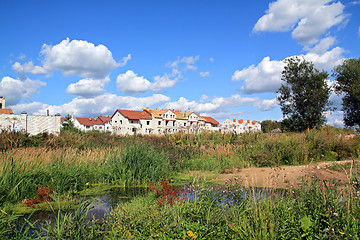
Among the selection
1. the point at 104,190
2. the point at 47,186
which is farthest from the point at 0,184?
the point at 104,190

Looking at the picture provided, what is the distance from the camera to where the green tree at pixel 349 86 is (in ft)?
91.6

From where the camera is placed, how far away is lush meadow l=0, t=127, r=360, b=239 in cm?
348

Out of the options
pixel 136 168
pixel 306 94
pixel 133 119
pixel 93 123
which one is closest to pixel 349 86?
pixel 306 94

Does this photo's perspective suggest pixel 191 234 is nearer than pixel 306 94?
Yes

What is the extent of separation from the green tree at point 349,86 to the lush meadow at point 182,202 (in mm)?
18728

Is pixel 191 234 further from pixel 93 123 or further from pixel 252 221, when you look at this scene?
pixel 93 123

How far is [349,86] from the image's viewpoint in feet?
94.2

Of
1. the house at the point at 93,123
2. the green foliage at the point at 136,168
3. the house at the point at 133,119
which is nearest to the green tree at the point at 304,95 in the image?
the green foliage at the point at 136,168

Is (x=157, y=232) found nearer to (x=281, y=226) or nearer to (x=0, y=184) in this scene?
(x=281, y=226)

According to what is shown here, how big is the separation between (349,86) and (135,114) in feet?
140

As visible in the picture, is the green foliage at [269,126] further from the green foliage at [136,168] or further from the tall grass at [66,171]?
the tall grass at [66,171]

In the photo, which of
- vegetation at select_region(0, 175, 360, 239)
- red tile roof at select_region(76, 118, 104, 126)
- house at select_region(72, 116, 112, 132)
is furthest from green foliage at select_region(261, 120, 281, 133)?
red tile roof at select_region(76, 118, 104, 126)

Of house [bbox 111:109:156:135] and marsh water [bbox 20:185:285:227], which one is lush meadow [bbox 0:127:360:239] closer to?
marsh water [bbox 20:185:285:227]

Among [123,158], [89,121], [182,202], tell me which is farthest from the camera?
[89,121]
